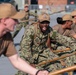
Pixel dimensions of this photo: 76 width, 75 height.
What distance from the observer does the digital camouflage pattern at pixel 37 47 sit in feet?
21.7

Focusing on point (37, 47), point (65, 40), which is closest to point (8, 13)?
point (37, 47)

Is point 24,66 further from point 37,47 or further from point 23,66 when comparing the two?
point 37,47

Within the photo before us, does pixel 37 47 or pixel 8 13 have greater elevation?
pixel 8 13

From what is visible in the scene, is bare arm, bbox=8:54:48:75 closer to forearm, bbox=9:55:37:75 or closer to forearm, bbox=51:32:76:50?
forearm, bbox=9:55:37:75

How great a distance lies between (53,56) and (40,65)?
0.37 metres

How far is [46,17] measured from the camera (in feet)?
22.6

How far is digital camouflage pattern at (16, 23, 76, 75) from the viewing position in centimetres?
661

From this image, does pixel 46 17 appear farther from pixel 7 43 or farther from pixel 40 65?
pixel 7 43

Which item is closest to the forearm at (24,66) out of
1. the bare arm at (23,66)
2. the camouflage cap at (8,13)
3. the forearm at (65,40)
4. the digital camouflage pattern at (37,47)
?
the bare arm at (23,66)

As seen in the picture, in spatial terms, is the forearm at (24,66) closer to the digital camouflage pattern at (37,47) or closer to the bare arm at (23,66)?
the bare arm at (23,66)

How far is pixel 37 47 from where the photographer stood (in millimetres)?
6832

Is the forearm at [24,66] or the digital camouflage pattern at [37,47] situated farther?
the digital camouflage pattern at [37,47]

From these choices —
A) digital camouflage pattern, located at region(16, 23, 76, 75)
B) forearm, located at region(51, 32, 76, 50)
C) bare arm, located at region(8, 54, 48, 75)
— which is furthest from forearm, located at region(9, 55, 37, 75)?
forearm, located at region(51, 32, 76, 50)

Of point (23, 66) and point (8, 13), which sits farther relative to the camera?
point (23, 66)
